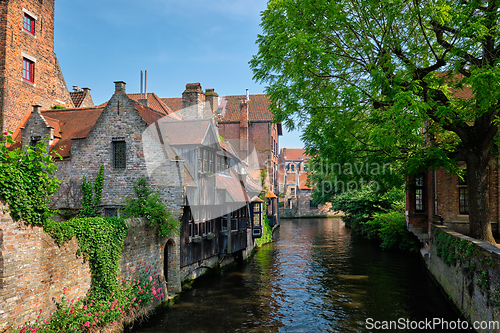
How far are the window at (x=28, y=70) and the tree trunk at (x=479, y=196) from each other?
22.1 meters

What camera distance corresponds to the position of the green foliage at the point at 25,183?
738cm

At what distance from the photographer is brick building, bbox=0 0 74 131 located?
1830 centimetres

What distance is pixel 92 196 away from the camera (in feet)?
50.2

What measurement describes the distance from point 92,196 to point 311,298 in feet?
34.1

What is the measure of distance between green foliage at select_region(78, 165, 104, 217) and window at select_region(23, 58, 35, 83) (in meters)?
9.29

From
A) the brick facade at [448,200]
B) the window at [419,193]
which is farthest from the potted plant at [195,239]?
the window at [419,193]

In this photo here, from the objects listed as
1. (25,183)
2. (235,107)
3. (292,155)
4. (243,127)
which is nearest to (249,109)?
(235,107)

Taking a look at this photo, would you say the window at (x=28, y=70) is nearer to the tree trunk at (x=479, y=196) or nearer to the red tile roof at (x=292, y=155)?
the tree trunk at (x=479, y=196)

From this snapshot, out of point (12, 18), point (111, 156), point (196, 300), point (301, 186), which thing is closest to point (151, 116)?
point (111, 156)

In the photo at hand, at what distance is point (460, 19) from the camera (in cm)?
945

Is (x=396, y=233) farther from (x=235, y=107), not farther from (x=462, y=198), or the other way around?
(x=235, y=107)

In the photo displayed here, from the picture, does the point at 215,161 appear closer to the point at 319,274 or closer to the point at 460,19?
the point at 319,274

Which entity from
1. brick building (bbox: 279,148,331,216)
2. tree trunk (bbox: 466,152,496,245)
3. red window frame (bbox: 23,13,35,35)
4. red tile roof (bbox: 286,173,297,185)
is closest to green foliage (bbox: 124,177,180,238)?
tree trunk (bbox: 466,152,496,245)

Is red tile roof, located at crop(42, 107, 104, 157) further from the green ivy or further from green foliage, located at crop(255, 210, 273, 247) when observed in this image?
green foliage, located at crop(255, 210, 273, 247)
